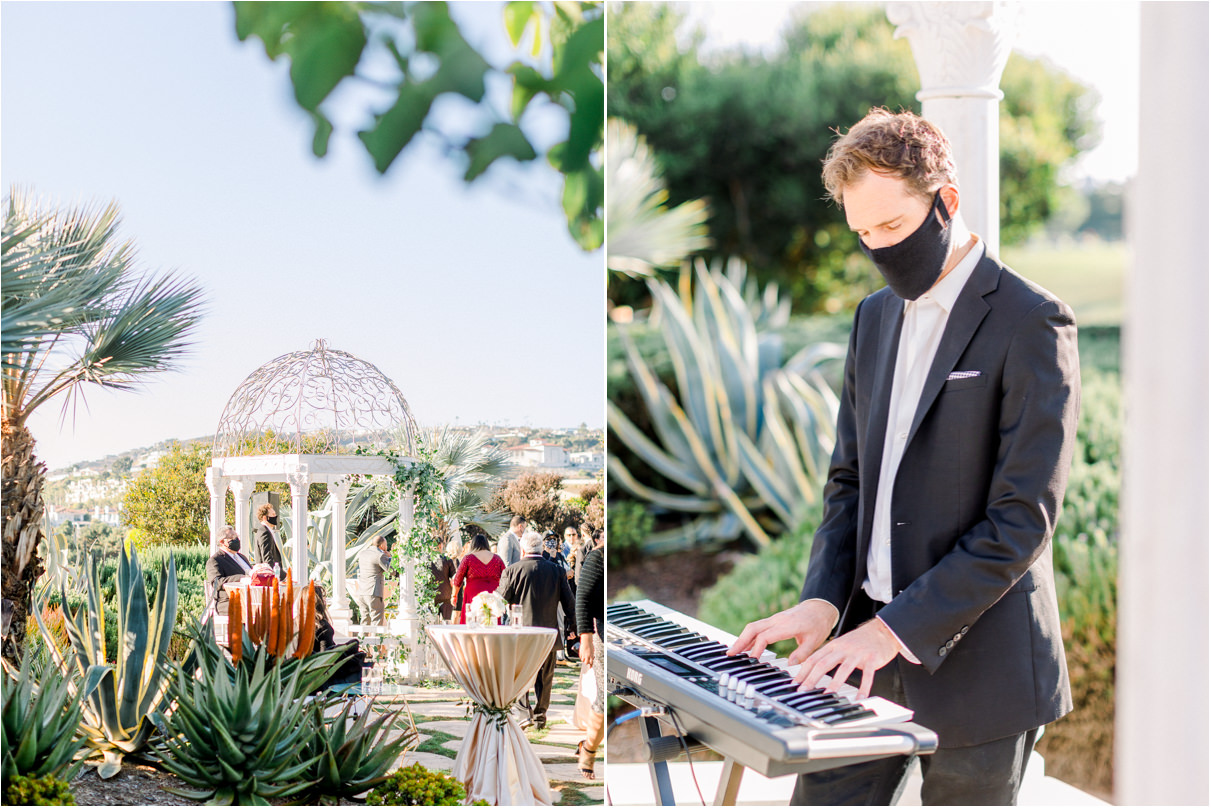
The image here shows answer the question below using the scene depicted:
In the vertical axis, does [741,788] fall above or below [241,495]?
below

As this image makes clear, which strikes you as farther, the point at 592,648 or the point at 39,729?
the point at 592,648

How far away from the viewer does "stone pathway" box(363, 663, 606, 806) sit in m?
2.89

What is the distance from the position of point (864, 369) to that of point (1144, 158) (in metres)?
1.38

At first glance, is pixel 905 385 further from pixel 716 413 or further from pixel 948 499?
pixel 716 413

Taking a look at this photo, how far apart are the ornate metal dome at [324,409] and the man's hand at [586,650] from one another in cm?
73

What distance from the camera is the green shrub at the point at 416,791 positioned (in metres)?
2.80

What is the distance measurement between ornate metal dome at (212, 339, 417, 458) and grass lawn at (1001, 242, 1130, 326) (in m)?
5.40

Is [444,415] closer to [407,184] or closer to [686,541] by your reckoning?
[407,184]

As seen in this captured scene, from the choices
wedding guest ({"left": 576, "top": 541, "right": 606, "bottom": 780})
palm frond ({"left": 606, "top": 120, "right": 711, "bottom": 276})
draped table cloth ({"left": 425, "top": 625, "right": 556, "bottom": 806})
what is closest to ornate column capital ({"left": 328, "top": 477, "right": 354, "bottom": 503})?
draped table cloth ({"left": 425, "top": 625, "right": 556, "bottom": 806})

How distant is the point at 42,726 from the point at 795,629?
1978mm

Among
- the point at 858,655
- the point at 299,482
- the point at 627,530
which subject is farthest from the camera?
the point at 627,530

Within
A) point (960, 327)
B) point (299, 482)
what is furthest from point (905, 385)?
point (299, 482)

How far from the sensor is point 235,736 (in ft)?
8.90

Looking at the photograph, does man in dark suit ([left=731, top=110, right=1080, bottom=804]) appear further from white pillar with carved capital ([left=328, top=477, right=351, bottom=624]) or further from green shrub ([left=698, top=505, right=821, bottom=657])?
green shrub ([left=698, top=505, right=821, bottom=657])
